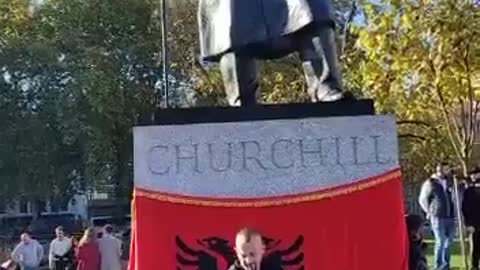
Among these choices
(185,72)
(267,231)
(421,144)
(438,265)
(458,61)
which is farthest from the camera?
(185,72)

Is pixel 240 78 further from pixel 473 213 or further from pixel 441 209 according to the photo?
pixel 473 213

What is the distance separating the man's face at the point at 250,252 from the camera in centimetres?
509

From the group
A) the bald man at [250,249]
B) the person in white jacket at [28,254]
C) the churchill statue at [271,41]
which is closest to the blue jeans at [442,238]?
the person in white jacket at [28,254]

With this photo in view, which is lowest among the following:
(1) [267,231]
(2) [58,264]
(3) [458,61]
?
(2) [58,264]

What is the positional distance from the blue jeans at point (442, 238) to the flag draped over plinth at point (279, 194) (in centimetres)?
989

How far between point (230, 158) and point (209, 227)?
0.41 metres

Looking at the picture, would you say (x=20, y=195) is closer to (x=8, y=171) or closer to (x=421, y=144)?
(x=8, y=171)

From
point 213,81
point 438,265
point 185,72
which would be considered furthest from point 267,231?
point 185,72

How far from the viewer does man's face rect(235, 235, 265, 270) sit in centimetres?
509

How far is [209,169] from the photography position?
6680 millimetres

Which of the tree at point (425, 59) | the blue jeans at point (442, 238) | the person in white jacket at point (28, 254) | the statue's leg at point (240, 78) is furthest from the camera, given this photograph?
the person in white jacket at point (28, 254)

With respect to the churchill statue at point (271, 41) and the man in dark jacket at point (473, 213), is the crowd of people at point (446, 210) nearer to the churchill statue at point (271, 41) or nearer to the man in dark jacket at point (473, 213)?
the man in dark jacket at point (473, 213)

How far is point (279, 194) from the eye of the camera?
21.8ft

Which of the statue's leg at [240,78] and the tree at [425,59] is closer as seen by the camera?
the statue's leg at [240,78]
